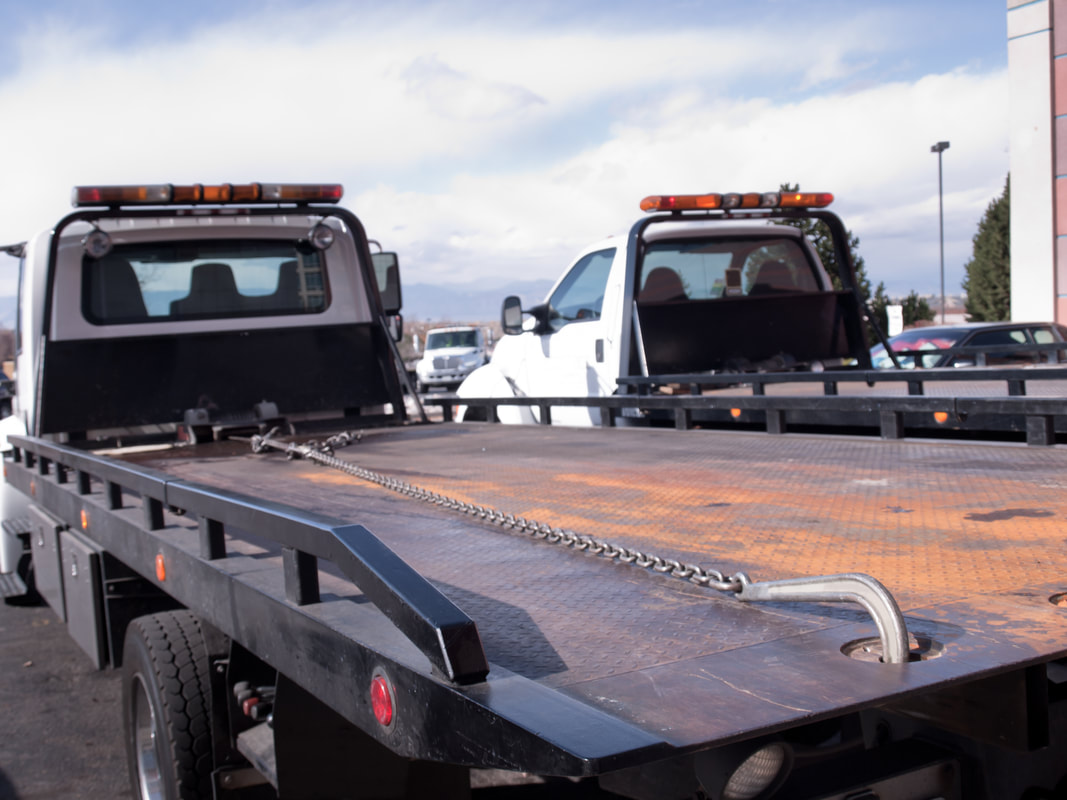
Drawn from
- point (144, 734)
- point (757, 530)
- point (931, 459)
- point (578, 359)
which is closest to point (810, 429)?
point (931, 459)

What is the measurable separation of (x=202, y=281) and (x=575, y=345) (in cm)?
255

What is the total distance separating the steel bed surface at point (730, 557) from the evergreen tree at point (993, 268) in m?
28.1

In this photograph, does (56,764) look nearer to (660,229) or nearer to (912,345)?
(660,229)

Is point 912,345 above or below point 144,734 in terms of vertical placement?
above

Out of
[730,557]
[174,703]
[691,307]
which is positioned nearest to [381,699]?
[730,557]

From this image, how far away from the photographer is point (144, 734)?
3.29 meters

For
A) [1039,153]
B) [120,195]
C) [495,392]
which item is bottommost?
[495,392]

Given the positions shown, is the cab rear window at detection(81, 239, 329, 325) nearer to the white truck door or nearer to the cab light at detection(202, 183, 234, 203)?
the cab light at detection(202, 183, 234, 203)

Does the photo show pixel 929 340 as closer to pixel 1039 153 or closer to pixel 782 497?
pixel 782 497

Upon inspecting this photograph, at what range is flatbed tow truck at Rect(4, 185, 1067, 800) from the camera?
1524mm

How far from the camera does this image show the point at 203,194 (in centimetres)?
616


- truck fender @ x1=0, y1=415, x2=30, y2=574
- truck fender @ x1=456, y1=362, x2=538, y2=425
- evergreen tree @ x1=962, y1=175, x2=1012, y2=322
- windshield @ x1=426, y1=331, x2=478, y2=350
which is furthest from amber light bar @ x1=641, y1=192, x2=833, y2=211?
windshield @ x1=426, y1=331, x2=478, y2=350

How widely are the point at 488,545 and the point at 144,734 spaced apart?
143 centimetres

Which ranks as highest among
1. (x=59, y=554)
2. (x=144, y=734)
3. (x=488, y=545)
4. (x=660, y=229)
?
(x=660, y=229)
